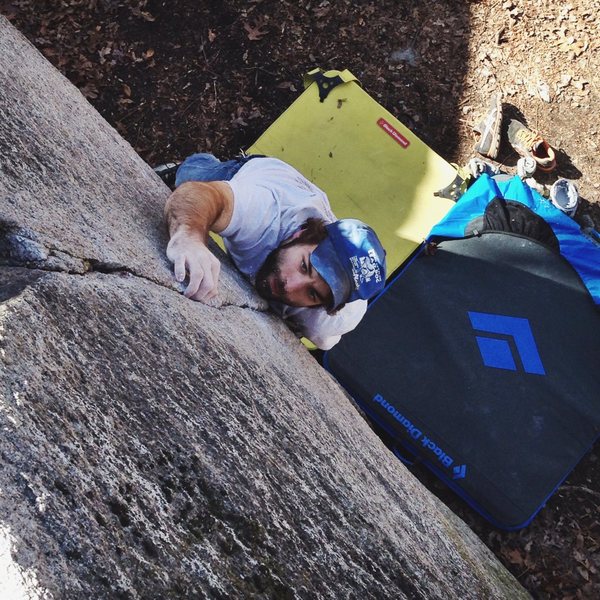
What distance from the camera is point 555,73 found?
5.68 m

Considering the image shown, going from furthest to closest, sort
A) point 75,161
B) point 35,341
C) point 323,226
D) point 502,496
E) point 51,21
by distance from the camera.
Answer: point 51,21 < point 502,496 < point 323,226 < point 75,161 < point 35,341

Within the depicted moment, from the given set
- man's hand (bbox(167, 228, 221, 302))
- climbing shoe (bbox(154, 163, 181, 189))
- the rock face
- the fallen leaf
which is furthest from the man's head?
the fallen leaf

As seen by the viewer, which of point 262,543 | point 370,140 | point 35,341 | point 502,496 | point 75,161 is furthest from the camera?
point 370,140

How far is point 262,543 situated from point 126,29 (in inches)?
202

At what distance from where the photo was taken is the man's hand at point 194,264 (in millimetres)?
2488

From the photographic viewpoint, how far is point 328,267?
291cm

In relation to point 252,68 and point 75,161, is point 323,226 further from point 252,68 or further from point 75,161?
point 252,68

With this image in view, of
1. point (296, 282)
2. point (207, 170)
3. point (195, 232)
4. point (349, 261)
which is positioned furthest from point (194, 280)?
point (207, 170)

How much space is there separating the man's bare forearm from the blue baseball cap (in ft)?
1.65

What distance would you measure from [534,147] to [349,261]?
2996mm

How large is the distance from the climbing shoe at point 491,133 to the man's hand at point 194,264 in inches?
140

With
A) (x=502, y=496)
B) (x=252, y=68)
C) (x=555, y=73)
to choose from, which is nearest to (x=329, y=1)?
(x=252, y=68)

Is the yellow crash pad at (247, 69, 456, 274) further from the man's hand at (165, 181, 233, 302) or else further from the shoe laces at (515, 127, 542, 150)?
the man's hand at (165, 181, 233, 302)

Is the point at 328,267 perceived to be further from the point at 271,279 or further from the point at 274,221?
the point at 274,221
